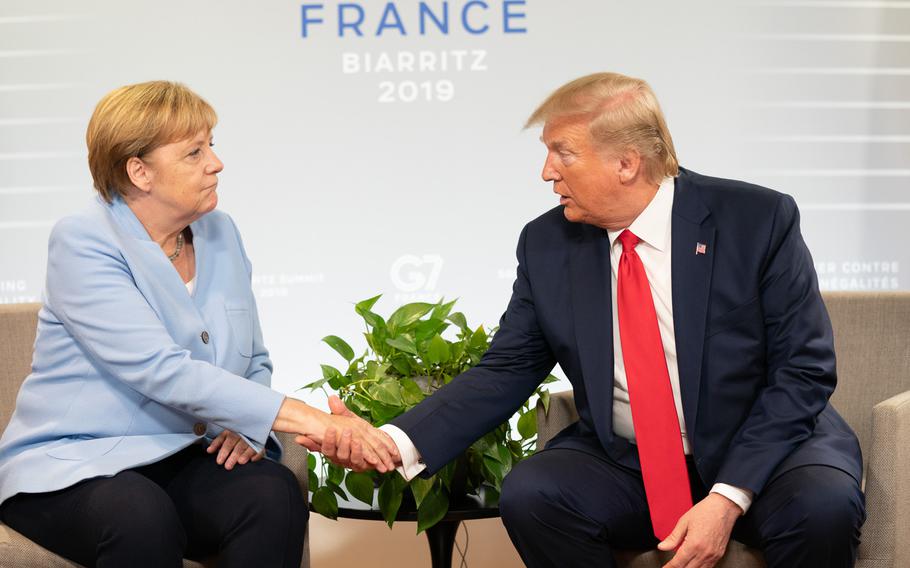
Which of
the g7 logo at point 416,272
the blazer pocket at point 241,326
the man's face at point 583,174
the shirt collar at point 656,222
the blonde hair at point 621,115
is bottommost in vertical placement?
the g7 logo at point 416,272

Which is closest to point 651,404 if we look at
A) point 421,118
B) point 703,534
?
point 703,534

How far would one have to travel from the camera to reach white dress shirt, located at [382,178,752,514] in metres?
2.31

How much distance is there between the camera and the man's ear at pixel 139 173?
7.53ft

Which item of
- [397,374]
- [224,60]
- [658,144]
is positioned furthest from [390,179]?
[658,144]

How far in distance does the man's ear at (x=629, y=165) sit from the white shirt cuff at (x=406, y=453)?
0.70m

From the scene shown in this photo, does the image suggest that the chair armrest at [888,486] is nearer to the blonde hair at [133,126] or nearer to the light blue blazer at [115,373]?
the light blue blazer at [115,373]

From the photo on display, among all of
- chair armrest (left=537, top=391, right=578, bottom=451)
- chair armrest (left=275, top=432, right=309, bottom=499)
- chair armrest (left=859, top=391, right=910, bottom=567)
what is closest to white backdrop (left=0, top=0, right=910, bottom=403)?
chair armrest (left=537, top=391, right=578, bottom=451)

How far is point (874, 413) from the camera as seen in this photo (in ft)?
7.09

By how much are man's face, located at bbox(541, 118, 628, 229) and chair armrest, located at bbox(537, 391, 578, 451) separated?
446 mm

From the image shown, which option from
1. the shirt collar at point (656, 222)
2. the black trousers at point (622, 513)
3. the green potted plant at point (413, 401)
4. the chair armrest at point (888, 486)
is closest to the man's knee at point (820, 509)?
the black trousers at point (622, 513)

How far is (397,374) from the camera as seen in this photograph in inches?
102

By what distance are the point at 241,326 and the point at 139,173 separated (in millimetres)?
393

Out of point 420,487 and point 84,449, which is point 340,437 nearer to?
point 420,487

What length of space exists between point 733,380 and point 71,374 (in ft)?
4.38
